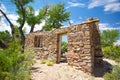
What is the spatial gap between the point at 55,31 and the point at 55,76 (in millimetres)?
4405

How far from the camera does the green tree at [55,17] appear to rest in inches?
953

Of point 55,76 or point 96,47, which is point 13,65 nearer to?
point 55,76

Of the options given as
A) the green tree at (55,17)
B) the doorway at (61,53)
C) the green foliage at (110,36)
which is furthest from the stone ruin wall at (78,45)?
the green foliage at (110,36)

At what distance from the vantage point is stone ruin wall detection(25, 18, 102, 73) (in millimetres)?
11398

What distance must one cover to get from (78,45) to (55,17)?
12.9m

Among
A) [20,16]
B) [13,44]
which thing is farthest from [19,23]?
[13,44]

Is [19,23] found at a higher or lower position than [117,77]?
higher

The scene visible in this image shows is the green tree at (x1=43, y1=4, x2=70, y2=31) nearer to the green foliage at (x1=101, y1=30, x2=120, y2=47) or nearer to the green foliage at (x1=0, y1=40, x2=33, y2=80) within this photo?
the green foliage at (x1=101, y1=30, x2=120, y2=47)

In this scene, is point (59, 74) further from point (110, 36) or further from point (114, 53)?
point (110, 36)

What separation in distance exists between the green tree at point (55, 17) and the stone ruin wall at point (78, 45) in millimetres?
8402

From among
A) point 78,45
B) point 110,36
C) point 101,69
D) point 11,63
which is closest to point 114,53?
point 101,69

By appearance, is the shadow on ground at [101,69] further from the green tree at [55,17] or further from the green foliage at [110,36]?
the green foliage at [110,36]

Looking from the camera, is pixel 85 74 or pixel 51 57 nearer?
pixel 85 74

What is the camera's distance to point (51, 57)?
1435 centimetres
